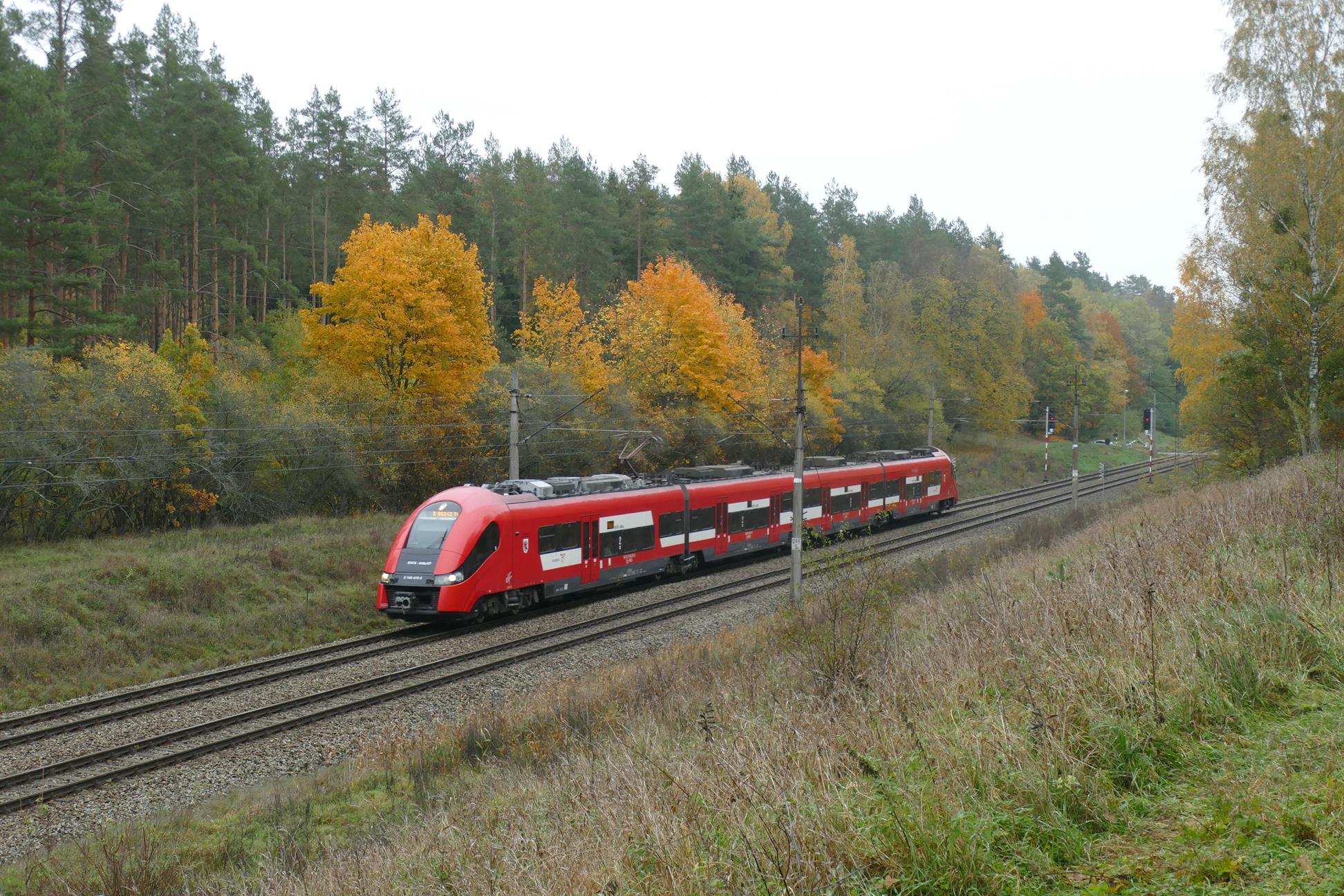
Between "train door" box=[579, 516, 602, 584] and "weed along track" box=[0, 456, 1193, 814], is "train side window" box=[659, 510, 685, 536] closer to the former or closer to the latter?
"weed along track" box=[0, 456, 1193, 814]

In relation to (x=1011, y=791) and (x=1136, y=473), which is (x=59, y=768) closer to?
(x=1011, y=791)

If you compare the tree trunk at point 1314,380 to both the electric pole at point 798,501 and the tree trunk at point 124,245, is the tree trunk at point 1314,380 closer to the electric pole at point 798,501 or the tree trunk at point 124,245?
the electric pole at point 798,501

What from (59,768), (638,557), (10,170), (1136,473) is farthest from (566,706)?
(1136,473)

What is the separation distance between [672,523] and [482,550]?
7.31 metres

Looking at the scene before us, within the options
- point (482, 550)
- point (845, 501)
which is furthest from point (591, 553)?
point (845, 501)

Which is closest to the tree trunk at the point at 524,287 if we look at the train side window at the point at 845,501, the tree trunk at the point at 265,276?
the tree trunk at the point at 265,276

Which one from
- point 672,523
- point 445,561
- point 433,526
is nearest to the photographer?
point 445,561

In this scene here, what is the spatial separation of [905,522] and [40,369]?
31.4 meters

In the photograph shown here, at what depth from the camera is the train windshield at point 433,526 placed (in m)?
20.9

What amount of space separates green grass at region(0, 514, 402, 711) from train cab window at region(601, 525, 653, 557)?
18.4 feet

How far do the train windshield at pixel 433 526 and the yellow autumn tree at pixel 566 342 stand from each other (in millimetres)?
19672

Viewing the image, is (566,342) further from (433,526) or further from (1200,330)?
(1200,330)

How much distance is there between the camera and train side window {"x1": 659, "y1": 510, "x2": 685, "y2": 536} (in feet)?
87.0

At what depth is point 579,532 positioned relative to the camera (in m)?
23.6
